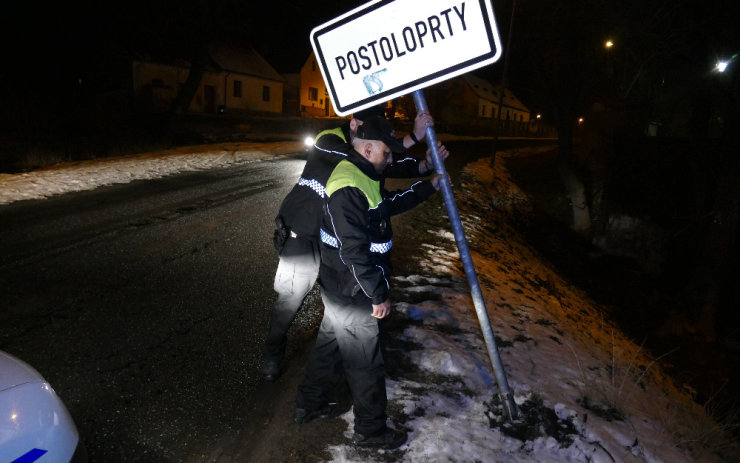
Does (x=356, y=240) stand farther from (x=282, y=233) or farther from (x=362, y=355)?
(x=282, y=233)

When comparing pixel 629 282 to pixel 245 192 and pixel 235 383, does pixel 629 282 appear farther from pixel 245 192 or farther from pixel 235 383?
pixel 235 383

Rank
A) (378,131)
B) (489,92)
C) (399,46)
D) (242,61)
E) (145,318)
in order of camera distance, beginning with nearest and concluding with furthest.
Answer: (399,46)
(378,131)
(145,318)
(242,61)
(489,92)

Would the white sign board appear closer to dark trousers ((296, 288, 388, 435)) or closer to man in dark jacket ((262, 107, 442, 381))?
man in dark jacket ((262, 107, 442, 381))

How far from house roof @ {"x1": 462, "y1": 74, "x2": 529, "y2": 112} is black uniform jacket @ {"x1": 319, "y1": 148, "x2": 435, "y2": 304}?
5735 centimetres

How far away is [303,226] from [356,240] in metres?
0.81

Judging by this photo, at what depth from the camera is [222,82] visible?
38.8m

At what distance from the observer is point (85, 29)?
3112cm

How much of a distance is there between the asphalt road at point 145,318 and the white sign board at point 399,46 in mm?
2172

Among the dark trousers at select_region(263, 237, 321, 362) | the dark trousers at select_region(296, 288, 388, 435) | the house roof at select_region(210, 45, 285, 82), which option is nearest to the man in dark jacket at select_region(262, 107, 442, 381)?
the dark trousers at select_region(263, 237, 321, 362)

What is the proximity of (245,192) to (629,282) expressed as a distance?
363 inches

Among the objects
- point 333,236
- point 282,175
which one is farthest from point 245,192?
point 333,236

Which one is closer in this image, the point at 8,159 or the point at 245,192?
the point at 245,192

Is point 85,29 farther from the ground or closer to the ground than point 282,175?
farther from the ground

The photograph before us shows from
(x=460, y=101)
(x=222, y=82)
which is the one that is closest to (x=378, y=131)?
(x=222, y=82)
